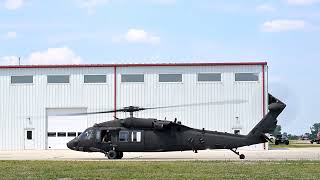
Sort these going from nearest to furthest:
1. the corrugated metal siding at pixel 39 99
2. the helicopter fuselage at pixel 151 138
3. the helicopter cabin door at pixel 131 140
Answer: the helicopter fuselage at pixel 151 138 → the helicopter cabin door at pixel 131 140 → the corrugated metal siding at pixel 39 99

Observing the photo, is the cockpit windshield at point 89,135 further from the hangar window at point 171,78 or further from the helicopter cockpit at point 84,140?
the hangar window at point 171,78

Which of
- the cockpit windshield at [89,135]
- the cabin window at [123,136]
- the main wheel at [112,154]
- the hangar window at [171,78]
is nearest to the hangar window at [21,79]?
the hangar window at [171,78]

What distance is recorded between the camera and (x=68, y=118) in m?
56.3

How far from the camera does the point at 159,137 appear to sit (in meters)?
34.8

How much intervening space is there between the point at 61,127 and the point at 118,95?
6.07m

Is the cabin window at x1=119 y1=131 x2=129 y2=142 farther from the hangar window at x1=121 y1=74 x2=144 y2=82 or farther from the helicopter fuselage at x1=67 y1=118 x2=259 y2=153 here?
the hangar window at x1=121 y1=74 x2=144 y2=82

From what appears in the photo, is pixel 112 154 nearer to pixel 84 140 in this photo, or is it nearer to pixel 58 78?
pixel 84 140

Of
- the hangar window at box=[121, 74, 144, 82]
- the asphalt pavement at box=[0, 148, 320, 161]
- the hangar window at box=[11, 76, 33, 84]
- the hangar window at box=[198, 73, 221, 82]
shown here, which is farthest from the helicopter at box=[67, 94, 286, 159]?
the hangar window at box=[11, 76, 33, 84]

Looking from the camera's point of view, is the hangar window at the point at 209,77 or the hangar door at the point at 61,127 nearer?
the hangar window at the point at 209,77

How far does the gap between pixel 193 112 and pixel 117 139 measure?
19.9 metres

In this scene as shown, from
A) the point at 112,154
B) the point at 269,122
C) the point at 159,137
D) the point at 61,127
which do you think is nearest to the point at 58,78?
the point at 61,127

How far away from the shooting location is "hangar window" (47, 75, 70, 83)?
56.1 m

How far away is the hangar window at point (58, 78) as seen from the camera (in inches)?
2210

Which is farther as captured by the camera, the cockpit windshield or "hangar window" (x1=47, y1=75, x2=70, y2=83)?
"hangar window" (x1=47, y1=75, x2=70, y2=83)
